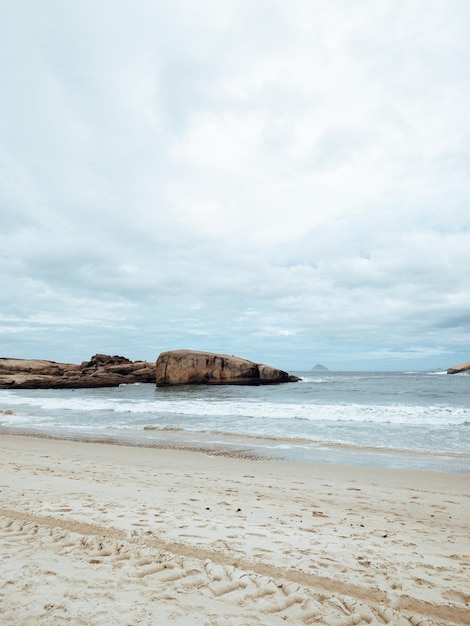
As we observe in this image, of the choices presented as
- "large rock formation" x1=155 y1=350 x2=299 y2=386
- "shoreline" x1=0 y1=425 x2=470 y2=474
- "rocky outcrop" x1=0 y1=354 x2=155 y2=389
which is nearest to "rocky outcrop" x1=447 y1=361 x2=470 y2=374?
"large rock formation" x1=155 y1=350 x2=299 y2=386

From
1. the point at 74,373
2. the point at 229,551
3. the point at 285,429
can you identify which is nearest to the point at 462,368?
the point at 74,373

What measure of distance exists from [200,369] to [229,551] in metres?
41.1

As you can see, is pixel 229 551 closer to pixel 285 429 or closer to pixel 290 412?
pixel 285 429

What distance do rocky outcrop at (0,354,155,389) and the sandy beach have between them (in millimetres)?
40637

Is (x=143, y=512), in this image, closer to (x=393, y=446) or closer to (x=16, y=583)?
(x=16, y=583)

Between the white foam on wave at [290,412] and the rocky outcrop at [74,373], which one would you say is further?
the rocky outcrop at [74,373]

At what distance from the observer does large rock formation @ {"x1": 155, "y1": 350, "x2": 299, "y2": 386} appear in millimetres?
44781

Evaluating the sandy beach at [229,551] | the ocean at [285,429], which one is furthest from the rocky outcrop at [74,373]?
the sandy beach at [229,551]

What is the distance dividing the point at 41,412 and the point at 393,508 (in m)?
21.1

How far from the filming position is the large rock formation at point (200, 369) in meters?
44.8

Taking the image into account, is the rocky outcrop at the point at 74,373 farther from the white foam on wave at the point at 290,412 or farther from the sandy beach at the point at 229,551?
the sandy beach at the point at 229,551

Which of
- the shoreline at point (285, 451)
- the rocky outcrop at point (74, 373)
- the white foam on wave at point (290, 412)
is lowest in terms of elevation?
the shoreline at point (285, 451)

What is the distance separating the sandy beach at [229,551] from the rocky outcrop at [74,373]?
40637 millimetres

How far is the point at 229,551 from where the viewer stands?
4.06m
